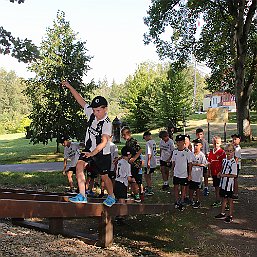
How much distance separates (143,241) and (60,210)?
226 cm

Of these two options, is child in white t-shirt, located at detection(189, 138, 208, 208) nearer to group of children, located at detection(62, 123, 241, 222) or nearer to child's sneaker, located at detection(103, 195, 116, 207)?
group of children, located at detection(62, 123, 241, 222)

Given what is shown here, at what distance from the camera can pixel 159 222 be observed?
8.26 meters

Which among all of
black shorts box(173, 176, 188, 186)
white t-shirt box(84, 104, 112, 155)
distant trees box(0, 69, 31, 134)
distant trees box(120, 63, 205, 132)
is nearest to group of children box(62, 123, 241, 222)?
black shorts box(173, 176, 188, 186)

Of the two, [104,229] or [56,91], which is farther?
[56,91]

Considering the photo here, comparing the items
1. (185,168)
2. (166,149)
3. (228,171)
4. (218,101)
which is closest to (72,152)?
(166,149)

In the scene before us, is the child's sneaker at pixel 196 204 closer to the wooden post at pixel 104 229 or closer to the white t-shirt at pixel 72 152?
the wooden post at pixel 104 229

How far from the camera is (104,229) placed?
650cm

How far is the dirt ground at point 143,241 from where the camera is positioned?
239 inches

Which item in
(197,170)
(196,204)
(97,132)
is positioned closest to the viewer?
(97,132)

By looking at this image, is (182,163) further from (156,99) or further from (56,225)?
(156,99)

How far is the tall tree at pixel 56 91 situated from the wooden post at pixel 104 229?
14.9 meters

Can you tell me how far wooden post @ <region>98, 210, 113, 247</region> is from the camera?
6.49 metres

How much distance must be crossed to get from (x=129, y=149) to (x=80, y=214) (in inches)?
112

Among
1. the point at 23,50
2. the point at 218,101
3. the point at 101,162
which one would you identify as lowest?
the point at 101,162
